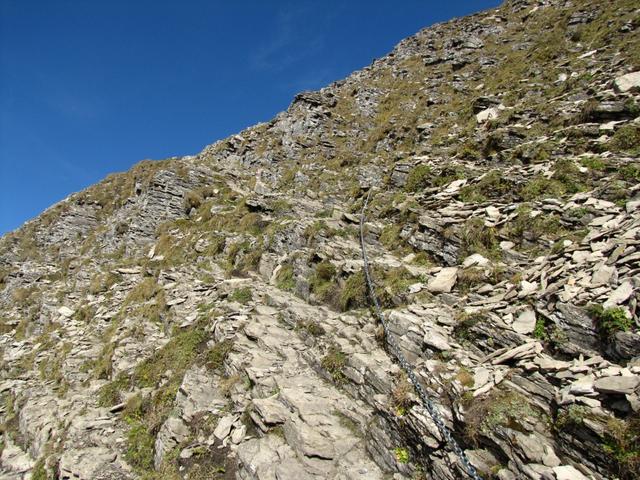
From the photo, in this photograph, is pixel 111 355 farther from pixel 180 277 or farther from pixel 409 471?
pixel 409 471

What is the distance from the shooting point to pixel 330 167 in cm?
2791

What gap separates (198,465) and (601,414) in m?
8.08

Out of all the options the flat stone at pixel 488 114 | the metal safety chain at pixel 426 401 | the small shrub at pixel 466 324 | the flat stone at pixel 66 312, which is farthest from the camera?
the flat stone at pixel 488 114

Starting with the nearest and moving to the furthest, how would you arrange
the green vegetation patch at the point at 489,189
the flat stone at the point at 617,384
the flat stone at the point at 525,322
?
the flat stone at the point at 617,384 → the flat stone at the point at 525,322 → the green vegetation patch at the point at 489,189

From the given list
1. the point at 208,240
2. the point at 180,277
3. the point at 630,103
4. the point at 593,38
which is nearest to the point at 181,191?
the point at 208,240

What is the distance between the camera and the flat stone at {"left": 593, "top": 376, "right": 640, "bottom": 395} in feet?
16.2

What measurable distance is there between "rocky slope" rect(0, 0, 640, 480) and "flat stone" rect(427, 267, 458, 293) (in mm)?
69

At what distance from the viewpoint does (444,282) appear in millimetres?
10414

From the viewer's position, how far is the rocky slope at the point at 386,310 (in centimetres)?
628

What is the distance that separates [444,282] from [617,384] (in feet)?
17.9

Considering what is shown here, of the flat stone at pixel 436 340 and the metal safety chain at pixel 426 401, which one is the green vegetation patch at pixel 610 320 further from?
the metal safety chain at pixel 426 401

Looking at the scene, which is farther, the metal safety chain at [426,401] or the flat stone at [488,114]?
the flat stone at [488,114]

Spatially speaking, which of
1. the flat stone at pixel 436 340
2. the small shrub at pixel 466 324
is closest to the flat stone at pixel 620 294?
the small shrub at pixel 466 324

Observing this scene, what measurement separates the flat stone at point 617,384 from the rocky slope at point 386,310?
0.09 ft
